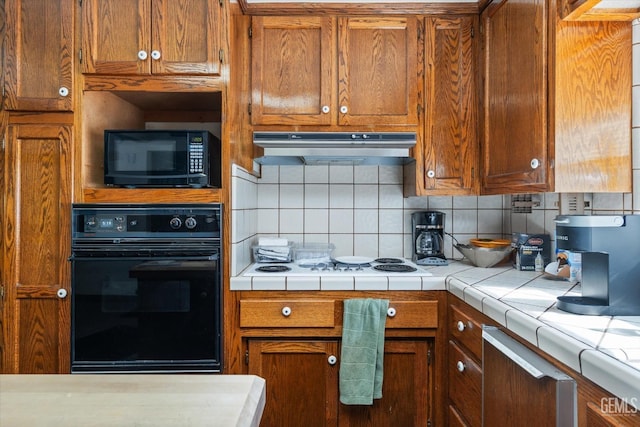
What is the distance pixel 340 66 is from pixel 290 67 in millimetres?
263

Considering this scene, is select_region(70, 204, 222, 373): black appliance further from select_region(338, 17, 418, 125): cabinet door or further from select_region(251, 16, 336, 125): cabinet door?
select_region(338, 17, 418, 125): cabinet door

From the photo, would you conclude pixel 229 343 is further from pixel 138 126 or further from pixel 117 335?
pixel 138 126

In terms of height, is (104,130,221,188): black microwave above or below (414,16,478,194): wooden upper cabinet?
below

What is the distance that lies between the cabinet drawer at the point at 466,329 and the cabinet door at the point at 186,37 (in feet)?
4.92

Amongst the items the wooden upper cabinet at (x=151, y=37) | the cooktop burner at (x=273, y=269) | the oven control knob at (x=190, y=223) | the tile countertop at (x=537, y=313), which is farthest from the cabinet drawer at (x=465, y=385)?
the wooden upper cabinet at (x=151, y=37)

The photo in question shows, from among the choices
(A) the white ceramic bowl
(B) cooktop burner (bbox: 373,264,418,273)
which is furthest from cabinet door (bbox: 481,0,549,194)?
(B) cooktop burner (bbox: 373,264,418,273)

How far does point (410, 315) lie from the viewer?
66.6 inches

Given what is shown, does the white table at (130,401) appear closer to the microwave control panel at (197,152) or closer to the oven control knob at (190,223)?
the oven control knob at (190,223)

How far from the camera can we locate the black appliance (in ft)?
5.37

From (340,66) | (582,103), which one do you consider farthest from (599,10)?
(340,66)

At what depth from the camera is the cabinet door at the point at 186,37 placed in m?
1.65

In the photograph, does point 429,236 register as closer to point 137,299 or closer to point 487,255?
point 487,255

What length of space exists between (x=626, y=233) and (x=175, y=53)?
1837mm

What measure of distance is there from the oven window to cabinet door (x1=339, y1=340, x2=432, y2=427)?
0.72 m
